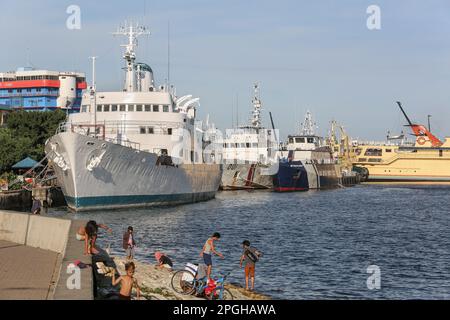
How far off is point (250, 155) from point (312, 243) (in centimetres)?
7301

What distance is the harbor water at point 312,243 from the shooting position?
81.0 ft

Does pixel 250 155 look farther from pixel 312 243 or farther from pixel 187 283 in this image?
pixel 187 283

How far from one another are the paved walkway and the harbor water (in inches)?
279

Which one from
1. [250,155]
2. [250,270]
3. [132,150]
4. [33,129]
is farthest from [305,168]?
[250,270]

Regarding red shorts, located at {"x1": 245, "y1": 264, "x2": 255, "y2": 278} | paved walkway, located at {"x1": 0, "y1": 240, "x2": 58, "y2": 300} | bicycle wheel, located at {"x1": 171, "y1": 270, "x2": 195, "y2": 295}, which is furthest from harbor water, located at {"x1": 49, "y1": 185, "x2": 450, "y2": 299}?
paved walkway, located at {"x1": 0, "y1": 240, "x2": 58, "y2": 300}

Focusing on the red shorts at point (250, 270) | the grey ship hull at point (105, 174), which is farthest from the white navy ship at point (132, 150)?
the red shorts at point (250, 270)

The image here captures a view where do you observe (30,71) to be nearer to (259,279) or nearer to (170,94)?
(170,94)

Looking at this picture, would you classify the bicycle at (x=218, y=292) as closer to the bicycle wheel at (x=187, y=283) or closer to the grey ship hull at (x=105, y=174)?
the bicycle wheel at (x=187, y=283)

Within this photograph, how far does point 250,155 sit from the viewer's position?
109 meters

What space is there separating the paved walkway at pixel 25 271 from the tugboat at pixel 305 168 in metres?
77.4

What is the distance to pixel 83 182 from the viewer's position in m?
46.5

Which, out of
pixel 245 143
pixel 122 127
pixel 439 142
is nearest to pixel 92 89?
pixel 122 127

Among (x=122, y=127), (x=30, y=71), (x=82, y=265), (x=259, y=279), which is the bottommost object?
(x=259, y=279)

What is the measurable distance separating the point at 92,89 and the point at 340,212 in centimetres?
2455
